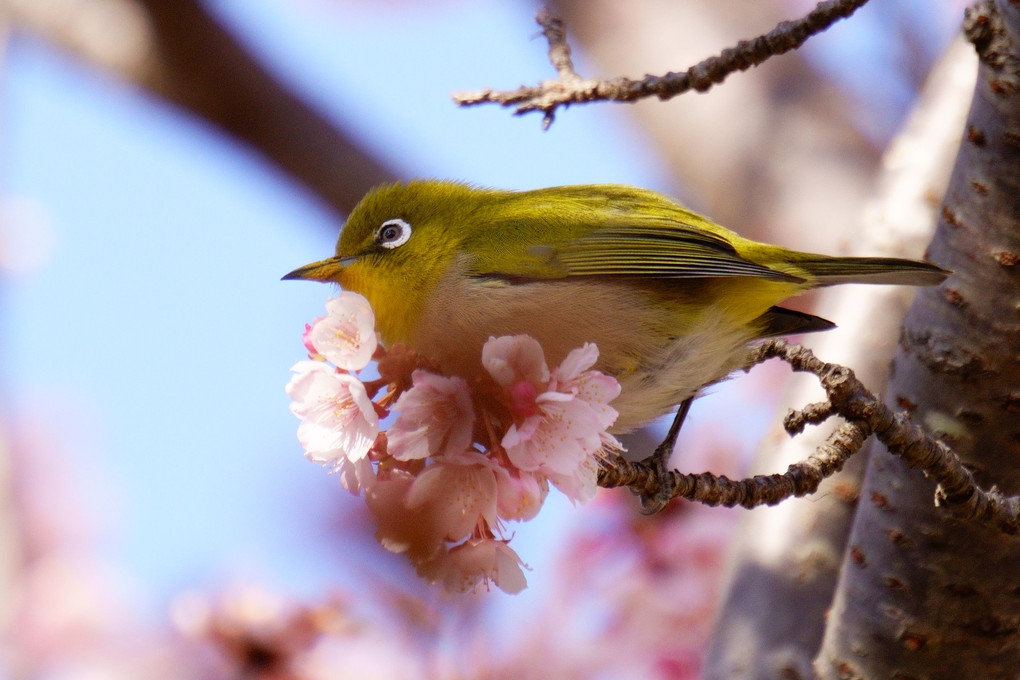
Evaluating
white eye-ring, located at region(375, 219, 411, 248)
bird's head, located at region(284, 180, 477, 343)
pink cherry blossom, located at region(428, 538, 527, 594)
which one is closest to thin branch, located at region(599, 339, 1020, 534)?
pink cherry blossom, located at region(428, 538, 527, 594)

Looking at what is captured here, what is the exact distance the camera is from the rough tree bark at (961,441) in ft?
6.86

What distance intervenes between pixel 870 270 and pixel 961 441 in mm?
458

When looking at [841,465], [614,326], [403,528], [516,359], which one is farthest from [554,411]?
[614,326]

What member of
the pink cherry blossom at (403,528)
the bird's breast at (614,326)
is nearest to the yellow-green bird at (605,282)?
the bird's breast at (614,326)

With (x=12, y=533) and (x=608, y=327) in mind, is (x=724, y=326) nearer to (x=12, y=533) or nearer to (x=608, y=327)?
(x=608, y=327)

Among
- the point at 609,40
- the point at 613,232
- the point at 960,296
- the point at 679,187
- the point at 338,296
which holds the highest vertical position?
the point at 609,40

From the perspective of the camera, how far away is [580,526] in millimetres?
4270

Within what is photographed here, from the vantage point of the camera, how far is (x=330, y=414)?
→ 1762 millimetres

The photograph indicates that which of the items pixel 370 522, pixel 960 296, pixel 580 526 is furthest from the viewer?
pixel 580 526

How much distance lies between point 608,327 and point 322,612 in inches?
39.5

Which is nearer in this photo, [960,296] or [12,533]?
[960,296]

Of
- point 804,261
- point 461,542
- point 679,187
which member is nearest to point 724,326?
point 804,261

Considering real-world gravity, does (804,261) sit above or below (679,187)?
below

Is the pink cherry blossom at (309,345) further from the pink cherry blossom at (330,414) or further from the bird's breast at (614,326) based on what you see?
the bird's breast at (614,326)
